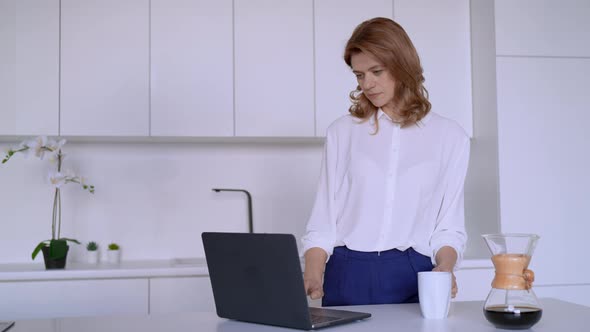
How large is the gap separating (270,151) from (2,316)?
1613 millimetres

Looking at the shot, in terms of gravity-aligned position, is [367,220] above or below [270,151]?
below

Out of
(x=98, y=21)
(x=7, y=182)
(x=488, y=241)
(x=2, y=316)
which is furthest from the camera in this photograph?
(x=7, y=182)

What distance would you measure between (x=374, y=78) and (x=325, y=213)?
42cm

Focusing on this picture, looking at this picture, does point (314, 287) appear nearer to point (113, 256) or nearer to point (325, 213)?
point (325, 213)

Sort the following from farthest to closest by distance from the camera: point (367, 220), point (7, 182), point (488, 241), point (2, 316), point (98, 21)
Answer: point (7, 182) < point (98, 21) < point (2, 316) < point (367, 220) < point (488, 241)

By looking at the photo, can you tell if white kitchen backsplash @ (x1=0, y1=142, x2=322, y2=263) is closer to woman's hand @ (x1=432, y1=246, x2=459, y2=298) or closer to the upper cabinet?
the upper cabinet

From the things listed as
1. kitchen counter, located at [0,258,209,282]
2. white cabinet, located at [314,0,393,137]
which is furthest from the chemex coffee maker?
white cabinet, located at [314,0,393,137]

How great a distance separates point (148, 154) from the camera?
151 inches

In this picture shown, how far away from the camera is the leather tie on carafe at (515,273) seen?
4.79 ft

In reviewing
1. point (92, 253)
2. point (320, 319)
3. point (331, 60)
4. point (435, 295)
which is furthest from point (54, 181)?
point (435, 295)

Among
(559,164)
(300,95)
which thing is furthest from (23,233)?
(559,164)

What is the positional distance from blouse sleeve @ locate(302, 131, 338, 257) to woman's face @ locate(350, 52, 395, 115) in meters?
0.19

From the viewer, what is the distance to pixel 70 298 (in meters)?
3.19

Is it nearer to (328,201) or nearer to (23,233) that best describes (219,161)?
(23,233)
